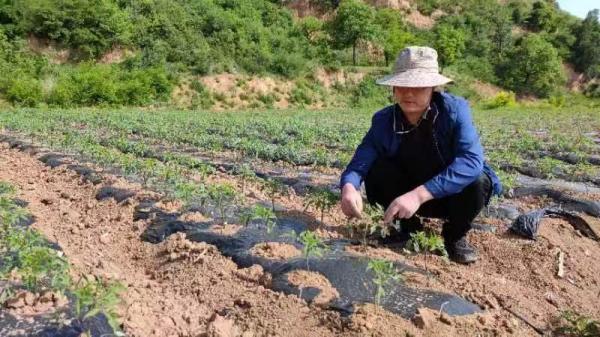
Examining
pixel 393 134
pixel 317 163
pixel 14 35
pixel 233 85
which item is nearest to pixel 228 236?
pixel 393 134

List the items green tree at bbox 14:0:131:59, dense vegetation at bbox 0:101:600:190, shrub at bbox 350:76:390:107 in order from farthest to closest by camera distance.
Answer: shrub at bbox 350:76:390:107 → green tree at bbox 14:0:131:59 → dense vegetation at bbox 0:101:600:190

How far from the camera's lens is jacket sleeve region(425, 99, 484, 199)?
3.09m

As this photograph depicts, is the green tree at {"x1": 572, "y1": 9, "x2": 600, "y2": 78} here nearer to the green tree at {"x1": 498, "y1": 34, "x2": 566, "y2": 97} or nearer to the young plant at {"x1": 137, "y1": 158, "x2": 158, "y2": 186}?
the green tree at {"x1": 498, "y1": 34, "x2": 566, "y2": 97}

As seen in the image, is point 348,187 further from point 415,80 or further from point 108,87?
point 108,87

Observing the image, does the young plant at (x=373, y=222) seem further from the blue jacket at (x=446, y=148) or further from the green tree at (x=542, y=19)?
the green tree at (x=542, y=19)

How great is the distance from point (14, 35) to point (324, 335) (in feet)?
92.3

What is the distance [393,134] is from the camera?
3467mm

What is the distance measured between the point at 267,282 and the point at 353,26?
111 ft

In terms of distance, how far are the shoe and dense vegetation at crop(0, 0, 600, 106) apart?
857 inches

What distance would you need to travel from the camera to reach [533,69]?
39.4m

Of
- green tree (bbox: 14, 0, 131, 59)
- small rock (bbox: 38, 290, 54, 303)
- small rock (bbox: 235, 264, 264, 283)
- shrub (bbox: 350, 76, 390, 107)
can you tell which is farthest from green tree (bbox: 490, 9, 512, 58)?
small rock (bbox: 38, 290, 54, 303)

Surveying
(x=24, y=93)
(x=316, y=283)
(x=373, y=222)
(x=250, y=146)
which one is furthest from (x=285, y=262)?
(x=24, y=93)

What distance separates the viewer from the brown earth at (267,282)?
2.50 m

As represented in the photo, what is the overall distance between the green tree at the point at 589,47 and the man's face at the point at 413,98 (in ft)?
163
